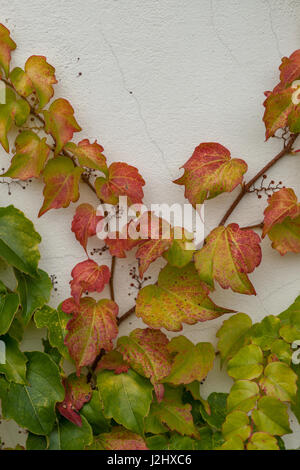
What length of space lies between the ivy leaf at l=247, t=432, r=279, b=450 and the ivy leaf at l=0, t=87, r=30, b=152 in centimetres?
68

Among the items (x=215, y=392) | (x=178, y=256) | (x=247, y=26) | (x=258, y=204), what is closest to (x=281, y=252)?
(x=258, y=204)

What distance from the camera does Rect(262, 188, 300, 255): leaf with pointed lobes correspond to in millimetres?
826

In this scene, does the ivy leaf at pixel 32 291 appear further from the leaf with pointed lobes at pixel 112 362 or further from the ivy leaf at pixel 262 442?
the ivy leaf at pixel 262 442

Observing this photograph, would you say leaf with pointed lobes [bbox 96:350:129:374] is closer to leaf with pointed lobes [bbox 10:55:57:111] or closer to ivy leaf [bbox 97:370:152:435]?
ivy leaf [bbox 97:370:152:435]

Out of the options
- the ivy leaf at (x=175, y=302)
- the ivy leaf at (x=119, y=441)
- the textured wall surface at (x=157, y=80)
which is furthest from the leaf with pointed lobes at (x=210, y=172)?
the ivy leaf at (x=119, y=441)

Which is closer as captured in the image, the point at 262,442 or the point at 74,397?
the point at 262,442

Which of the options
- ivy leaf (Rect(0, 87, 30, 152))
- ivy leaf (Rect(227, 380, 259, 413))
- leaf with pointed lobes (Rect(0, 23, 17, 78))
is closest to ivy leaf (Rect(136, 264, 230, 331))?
ivy leaf (Rect(227, 380, 259, 413))

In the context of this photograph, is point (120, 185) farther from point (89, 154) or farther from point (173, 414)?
point (173, 414)

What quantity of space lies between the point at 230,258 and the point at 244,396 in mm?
252

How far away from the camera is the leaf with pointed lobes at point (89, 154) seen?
0.80 meters

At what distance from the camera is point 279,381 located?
2.62 ft

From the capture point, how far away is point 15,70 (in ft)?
2.63

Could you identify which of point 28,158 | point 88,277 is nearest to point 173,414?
point 88,277

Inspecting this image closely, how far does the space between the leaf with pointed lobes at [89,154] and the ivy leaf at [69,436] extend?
49 cm
